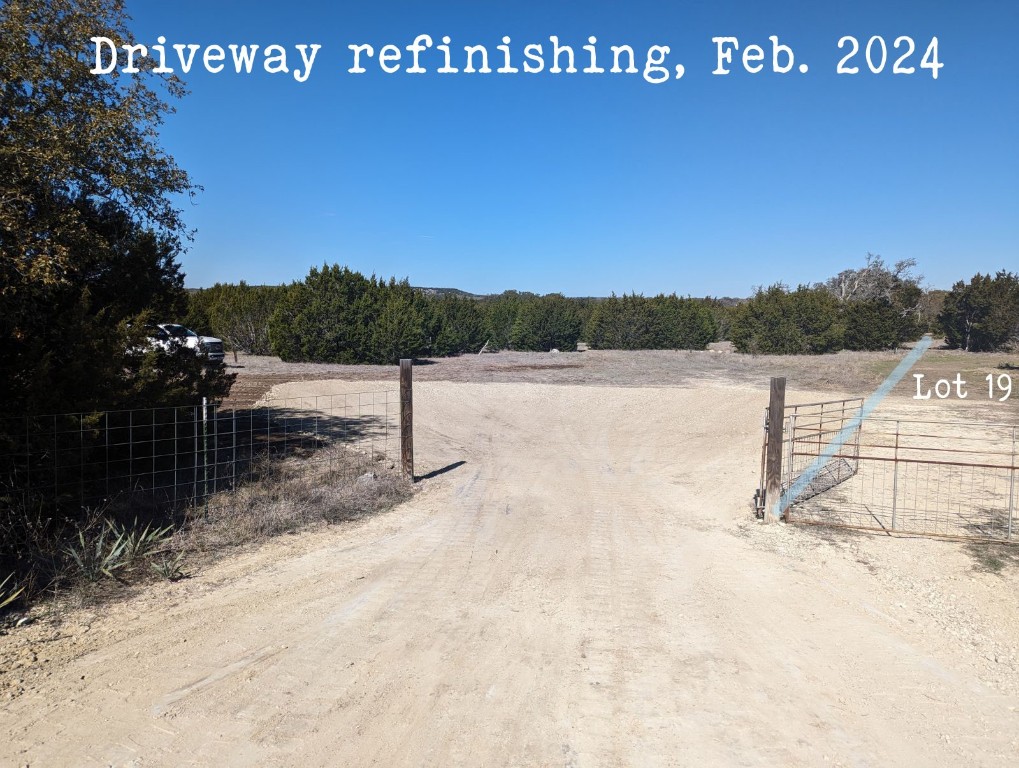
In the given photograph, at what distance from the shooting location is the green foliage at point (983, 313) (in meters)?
39.1

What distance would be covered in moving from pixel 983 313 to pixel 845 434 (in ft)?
115

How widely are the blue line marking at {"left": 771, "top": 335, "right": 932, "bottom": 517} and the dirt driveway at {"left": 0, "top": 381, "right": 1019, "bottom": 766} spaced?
979mm

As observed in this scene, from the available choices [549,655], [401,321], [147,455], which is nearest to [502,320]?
[401,321]

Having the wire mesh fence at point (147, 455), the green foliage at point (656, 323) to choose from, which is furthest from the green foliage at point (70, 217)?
the green foliage at point (656, 323)

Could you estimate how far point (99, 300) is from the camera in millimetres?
8211

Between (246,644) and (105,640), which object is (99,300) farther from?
(246,644)

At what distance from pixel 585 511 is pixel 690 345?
1593 inches

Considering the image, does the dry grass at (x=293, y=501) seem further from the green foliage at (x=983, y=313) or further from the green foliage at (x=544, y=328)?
the green foliage at (x=983, y=313)

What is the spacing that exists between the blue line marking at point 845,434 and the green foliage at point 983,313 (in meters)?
2.30

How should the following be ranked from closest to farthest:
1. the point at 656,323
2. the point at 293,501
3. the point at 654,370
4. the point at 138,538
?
1. the point at 138,538
2. the point at 293,501
3. the point at 654,370
4. the point at 656,323

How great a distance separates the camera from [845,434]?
1395cm

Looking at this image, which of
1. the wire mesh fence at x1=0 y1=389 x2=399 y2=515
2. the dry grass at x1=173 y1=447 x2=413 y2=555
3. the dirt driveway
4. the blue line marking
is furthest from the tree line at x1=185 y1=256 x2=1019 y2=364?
the dirt driveway

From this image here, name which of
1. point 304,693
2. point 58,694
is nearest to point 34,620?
point 58,694

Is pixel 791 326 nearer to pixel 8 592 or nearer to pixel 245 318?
pixel 245 318
